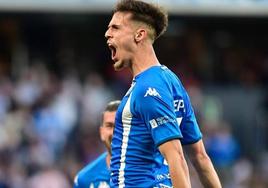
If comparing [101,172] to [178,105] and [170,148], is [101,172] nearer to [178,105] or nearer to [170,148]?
[178,105]

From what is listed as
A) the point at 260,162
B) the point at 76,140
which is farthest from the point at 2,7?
the point at 260,162

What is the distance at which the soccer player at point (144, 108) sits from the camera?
18.1 ft

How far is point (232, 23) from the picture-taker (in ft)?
65.2

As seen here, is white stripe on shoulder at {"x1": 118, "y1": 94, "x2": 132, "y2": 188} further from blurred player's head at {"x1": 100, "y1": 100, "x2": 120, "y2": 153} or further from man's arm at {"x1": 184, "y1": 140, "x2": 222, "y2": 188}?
blurred player's head at {"x1": 100, "y1": 100, "x2": 120, "y2": 153}

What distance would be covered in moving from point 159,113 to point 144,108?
0.10m

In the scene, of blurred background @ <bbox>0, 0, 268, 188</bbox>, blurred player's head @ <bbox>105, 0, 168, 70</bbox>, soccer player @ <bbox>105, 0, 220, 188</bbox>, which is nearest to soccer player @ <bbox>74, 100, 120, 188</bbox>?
soccer player @ <bbox>105, 0, 220, 188</bbox>

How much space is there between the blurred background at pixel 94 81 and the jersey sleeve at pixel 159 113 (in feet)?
26.1

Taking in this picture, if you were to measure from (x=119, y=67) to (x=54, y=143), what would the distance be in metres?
9.64

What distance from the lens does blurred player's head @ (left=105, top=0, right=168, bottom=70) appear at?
578cm

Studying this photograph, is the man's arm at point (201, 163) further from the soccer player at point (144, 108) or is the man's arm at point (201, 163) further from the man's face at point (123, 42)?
the man's face at point (123, 42)

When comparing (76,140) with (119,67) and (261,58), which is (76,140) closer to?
(261,58)

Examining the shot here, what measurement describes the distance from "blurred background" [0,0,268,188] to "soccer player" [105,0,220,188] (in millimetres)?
7706

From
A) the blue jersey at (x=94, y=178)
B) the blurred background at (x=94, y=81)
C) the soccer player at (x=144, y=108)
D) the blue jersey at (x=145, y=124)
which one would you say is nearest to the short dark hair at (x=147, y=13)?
the soccer player at (x=144, y=108)

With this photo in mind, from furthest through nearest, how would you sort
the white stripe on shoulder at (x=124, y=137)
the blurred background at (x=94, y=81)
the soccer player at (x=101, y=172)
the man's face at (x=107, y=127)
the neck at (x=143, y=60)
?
the blurred background at (x=94, y=81)
the soccer player at (x=101, y=172)
the man's face at (x=107, y=127)
the neck at (x=143, y=60)
the white stripe on shoulder at (x=124, y=137)
